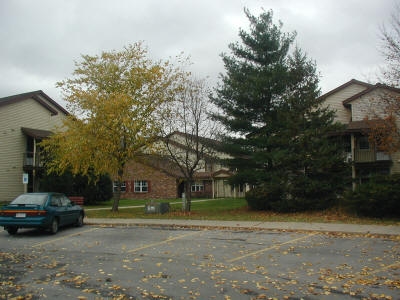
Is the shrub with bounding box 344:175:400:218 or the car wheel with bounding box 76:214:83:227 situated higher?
the shrub with bounding box 344:175:400:218

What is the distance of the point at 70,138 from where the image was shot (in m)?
22.1

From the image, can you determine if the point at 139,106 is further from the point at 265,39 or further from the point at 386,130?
the point at 386,130

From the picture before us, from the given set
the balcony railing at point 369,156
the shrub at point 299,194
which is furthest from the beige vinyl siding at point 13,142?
the balcony railing at point 369,156

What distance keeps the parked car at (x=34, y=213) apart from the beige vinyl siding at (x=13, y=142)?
1887 centimetres

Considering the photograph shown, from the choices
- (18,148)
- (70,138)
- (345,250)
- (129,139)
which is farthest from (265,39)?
(18,148)

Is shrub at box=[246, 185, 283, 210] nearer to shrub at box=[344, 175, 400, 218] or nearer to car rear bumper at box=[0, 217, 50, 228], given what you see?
shrub at box=[344, 175, 400, 218]

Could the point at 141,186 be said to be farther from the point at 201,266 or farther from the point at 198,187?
the point at 201,266

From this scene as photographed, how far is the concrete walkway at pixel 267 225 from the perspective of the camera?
47.4 feet

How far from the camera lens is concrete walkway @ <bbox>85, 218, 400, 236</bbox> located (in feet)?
47.4

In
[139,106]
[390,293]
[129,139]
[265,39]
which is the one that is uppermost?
[265,39]

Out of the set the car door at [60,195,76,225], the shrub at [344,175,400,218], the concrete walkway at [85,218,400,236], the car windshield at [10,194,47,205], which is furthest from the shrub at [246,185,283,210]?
the car windshield at [10,194,47,205]

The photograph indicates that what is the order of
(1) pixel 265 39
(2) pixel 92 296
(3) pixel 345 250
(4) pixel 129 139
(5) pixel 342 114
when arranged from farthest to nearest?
(5) pixel 342 114 → (1) pixel 265 39 → (4) pixel 129 139 → (3) pixel 345 250 → (2) pixel 92 296

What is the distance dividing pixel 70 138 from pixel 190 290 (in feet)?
53.9

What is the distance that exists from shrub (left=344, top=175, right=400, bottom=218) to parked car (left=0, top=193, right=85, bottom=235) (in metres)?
12.3
